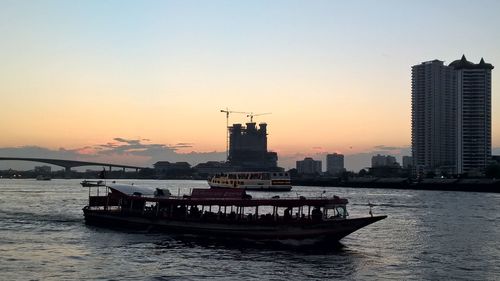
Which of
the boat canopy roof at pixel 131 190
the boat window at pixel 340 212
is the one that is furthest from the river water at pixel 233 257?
the boat canopy roof at pixel 131 190

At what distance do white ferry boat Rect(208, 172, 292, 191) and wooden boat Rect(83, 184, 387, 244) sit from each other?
262 feet

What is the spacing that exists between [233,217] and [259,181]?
295 ft

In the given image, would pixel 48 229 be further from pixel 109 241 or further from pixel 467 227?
pixel 467 227

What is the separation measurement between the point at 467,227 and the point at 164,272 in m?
33.8

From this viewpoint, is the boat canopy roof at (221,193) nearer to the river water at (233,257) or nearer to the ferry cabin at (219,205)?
the ferry cabin at (219,205)

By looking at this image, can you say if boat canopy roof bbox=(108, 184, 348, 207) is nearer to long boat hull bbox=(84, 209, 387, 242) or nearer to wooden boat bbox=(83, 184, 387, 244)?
wooden boat bbox=(83, 184, 387, 244)

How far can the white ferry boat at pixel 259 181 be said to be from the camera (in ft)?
428

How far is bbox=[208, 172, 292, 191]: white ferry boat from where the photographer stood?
5133 inches

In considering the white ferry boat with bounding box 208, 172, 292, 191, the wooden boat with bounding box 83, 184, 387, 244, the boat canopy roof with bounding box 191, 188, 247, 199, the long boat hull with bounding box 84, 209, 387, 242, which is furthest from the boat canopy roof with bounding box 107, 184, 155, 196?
the white ferry boat with bounding box 208, 172, 292, 191

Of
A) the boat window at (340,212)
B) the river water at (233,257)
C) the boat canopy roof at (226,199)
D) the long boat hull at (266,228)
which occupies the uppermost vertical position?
the boat canopy roof at (226,199)

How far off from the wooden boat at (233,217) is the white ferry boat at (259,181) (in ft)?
262

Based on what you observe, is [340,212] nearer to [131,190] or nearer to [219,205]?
[219,205]

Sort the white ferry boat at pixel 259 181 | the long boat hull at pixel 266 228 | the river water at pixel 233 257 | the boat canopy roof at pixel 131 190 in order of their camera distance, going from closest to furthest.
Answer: the river water at pixel 233 257, the long boat hull at pixel 266 228, the boat canopy roof at pixel 131 190, the white ferry boat at pixel 259 181

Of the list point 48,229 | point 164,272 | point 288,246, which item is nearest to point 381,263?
point 288,246
